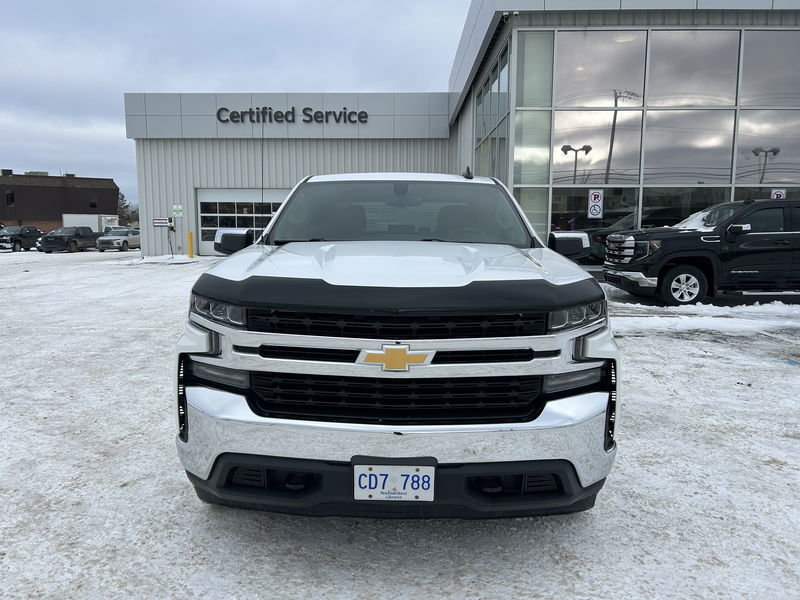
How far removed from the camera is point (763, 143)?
528 inches

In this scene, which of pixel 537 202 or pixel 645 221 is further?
pixel 537 202

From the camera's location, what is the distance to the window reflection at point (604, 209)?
13344 millimetres

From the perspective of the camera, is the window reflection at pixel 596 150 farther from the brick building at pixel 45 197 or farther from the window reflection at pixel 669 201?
the brick building at pixel 45 197

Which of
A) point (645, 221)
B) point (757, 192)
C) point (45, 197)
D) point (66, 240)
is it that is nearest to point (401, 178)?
point (645, 221)

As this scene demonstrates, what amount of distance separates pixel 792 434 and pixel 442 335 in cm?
317

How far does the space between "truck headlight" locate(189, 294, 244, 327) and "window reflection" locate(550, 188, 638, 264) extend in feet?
39.6

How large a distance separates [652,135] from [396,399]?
43.7 feet

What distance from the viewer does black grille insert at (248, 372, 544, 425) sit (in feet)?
7.19

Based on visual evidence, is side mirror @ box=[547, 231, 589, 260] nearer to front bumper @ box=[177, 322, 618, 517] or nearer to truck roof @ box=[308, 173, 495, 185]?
truck roof @ box=[308, 173, 495, 185]

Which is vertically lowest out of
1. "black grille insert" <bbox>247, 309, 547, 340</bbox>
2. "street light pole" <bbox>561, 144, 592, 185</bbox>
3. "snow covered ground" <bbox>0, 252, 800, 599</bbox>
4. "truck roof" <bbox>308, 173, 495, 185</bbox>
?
"snow covered ground" <bbox>0, 252, 800, 599</bbox>

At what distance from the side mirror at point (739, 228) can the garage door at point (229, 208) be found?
20.6m

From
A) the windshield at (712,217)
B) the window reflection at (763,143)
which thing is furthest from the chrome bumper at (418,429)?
the window reflection at (763,143)

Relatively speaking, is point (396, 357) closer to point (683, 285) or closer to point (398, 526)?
point (398, 526)

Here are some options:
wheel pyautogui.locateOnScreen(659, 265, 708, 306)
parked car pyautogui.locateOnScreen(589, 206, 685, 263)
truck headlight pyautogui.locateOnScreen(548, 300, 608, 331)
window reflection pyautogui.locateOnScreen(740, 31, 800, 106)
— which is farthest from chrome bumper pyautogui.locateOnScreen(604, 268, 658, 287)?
truck headlight pyautogui.locateOnScreen(548, 300, 608, 331)
